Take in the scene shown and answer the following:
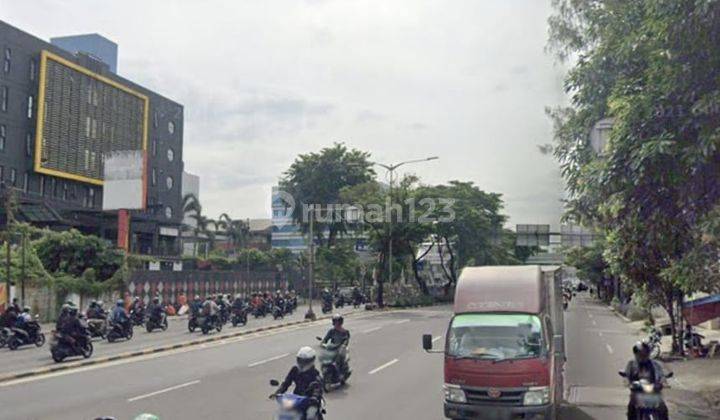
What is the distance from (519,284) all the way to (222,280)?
36.2 meters

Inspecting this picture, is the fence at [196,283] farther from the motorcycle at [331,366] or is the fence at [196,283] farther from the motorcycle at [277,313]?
the motorcycle at [331,366]

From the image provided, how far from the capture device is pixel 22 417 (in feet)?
34.2

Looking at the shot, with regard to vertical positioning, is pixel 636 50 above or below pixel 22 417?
above

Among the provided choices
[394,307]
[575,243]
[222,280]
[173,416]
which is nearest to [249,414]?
[173,416]

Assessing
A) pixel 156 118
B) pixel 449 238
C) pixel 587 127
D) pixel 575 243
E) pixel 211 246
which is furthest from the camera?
pixel 211 246

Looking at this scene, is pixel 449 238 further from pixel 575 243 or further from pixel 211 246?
pixel 211 246

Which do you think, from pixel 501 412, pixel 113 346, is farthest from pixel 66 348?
pixel 501 412

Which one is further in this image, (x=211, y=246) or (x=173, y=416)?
(x=211, y=246)

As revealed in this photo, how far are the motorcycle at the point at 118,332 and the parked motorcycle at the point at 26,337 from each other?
2.19 metres

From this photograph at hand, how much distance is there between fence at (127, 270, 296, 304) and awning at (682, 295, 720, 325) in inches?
1024

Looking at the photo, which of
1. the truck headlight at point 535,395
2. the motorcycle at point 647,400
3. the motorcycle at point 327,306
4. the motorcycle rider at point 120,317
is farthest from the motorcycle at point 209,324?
the motorcycle at point 647,400

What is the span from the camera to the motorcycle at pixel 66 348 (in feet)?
57.1

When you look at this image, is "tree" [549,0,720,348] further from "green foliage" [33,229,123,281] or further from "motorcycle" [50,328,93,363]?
"green foliage" [33,229,123,281]

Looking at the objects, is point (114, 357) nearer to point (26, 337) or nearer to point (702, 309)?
point (26, 337)
